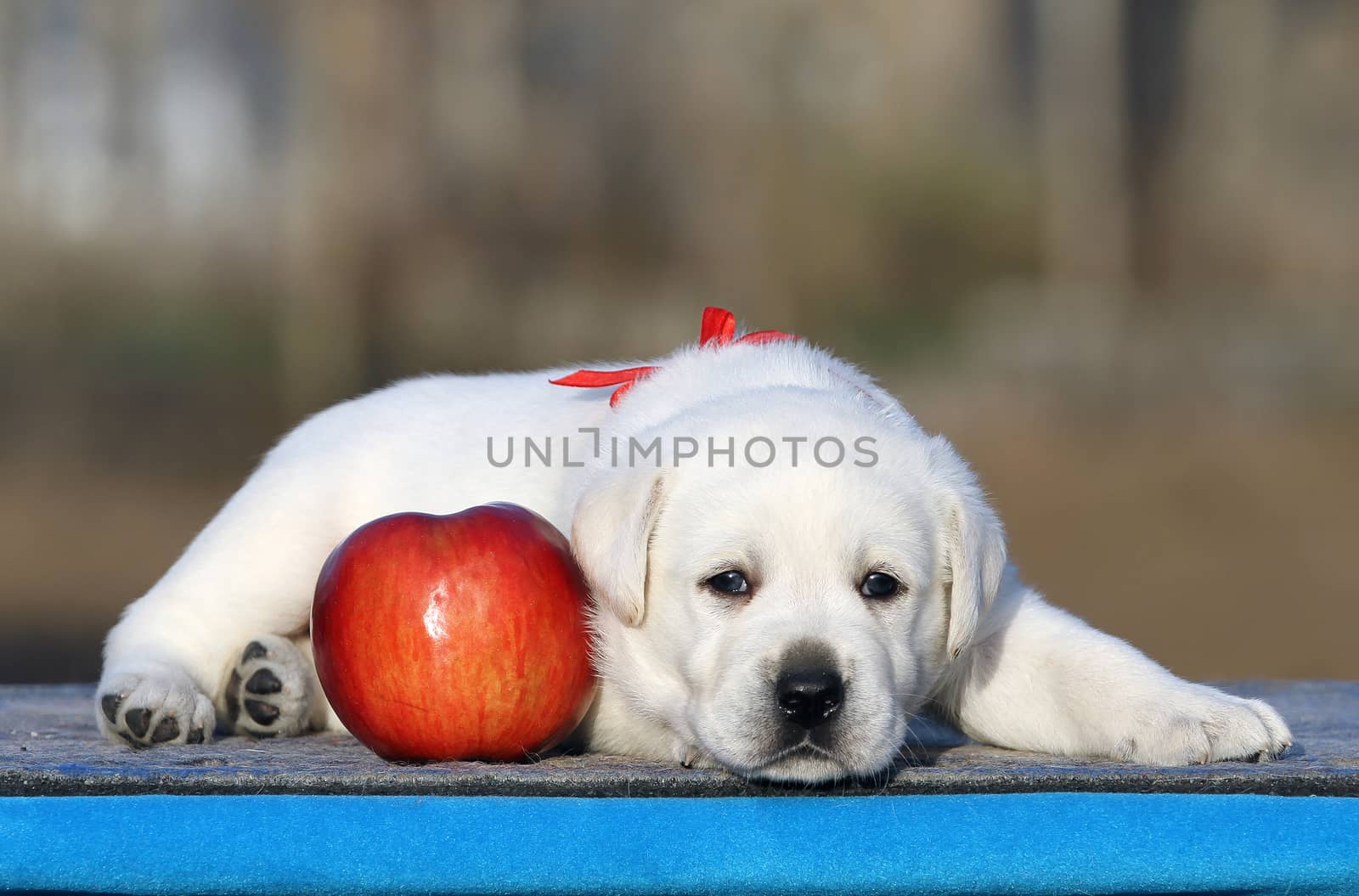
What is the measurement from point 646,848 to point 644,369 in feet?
5.37

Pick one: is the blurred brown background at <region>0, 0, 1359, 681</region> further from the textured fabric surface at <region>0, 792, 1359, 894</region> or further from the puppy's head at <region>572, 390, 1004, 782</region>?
the textured fabric surface at <region>0, 792, 1359, 894</region>

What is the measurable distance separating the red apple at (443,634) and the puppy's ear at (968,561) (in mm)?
798

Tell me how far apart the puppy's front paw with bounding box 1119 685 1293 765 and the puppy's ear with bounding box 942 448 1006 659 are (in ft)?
1.28

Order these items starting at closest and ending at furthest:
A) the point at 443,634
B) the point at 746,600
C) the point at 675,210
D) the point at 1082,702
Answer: the point at 443,634, the point at 746,600, the point at 1082,702, the point at 675,210

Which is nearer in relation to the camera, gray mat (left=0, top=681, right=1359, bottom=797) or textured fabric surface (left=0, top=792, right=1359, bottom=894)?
textured fabric surface (left=0, top=792, right=1359, bottom=894)

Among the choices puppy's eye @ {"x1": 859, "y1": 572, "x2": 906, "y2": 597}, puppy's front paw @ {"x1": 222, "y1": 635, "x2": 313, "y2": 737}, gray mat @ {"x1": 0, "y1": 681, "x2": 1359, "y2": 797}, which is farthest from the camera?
puppy's front paw @ {"x1": 222, "y1": 635, "x2": 313, "y2": 737}

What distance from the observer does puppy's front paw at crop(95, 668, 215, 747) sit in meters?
3.26

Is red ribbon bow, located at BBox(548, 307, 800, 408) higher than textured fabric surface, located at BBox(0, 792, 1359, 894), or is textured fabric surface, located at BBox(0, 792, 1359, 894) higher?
red ribbon bow, located at BBox(548, 307, 800, 408)

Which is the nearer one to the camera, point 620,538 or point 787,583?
point 787,583

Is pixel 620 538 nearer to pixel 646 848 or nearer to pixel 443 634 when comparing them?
pixel 443 634

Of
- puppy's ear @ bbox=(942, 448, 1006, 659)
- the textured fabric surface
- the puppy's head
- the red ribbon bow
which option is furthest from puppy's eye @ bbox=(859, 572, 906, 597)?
the red ribbon bow

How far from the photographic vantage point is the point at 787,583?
294cm

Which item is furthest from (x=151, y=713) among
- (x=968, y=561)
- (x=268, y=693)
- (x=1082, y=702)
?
(x=1082, y=702)

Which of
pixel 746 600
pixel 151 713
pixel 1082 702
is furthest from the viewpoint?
pixel 151 713
